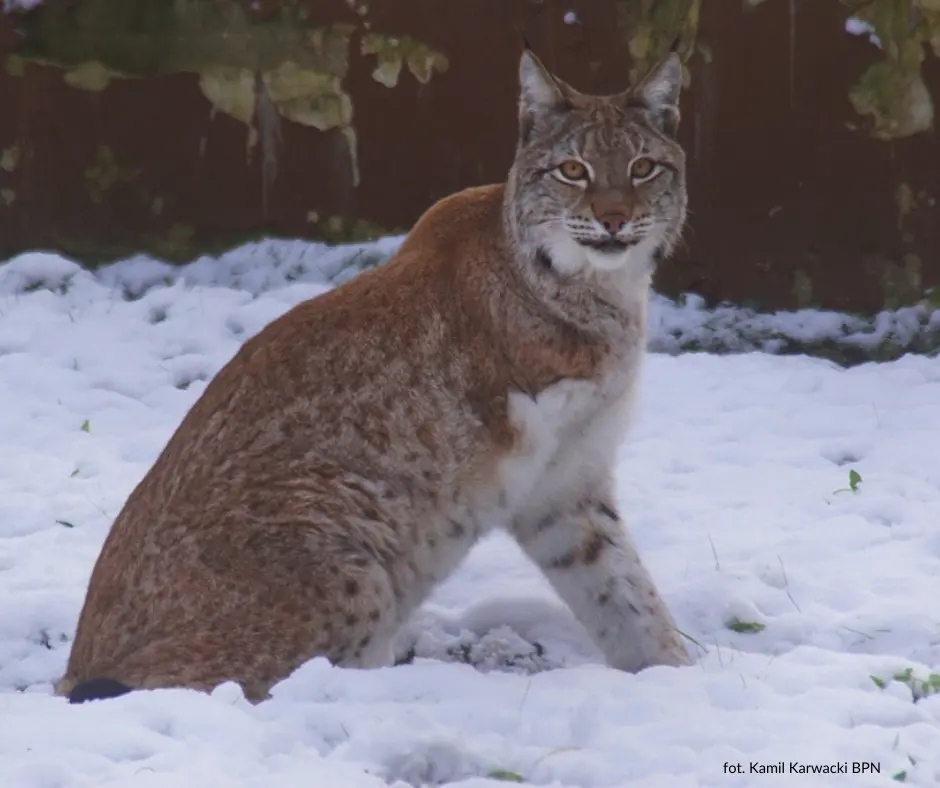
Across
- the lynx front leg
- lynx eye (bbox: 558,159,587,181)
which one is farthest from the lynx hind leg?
lynx eye (bbox: 558,159,587,181)

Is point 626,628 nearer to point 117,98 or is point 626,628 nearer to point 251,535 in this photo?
point 251,535

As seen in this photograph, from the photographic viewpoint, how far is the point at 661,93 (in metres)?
5.02

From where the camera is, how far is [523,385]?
4.70m

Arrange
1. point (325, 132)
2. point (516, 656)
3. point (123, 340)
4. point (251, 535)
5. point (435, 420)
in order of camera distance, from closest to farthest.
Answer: point (251, 535), point (435, 420), point (516, 656), point (123, 340), point (325, 132)

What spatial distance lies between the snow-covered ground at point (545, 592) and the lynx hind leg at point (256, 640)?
22 cm

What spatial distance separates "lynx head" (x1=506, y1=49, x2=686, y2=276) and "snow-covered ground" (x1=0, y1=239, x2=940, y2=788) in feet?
3.82

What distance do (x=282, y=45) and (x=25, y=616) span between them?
12.8 feet

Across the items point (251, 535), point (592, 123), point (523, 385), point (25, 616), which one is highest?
point (592, 123)

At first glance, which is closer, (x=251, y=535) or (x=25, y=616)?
(x=251, y=535)

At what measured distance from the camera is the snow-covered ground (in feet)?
11.8

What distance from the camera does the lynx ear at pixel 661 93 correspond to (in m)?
4.98

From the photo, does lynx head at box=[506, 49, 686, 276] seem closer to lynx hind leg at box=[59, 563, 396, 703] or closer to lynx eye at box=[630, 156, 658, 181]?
lynx eye at box=[630, 156, 658, 181]

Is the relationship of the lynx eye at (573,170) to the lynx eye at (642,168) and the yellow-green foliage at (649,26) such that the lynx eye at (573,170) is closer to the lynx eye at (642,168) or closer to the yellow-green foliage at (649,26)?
the lynx eye at (642,168)

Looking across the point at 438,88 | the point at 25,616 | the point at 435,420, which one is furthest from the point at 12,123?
the point at 435,420
